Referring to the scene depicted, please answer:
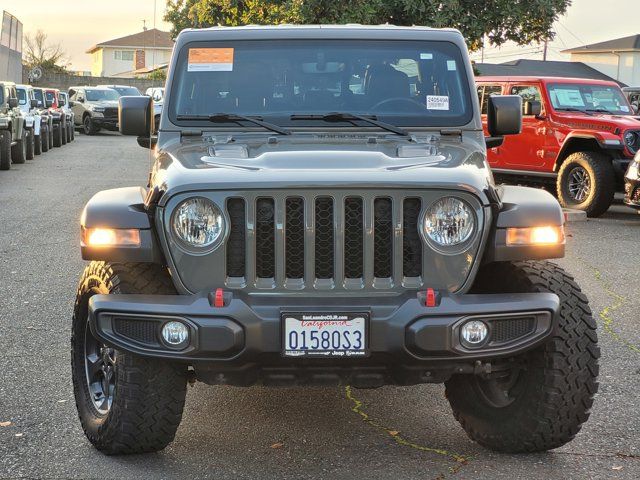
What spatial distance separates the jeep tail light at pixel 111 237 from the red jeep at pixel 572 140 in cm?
1116

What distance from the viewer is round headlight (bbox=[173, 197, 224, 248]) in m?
4.19

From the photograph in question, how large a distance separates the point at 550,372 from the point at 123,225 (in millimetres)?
1770

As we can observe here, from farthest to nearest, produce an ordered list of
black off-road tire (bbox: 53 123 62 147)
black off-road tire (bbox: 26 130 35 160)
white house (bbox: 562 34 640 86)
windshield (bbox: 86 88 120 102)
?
white house (bbox: 562 34 640 86) < windshield (bbox: 86 88 120 102) < black off-road tire (bbox: 53 123 62 147) < black off-road tire (bbox: 26 130 35 160)

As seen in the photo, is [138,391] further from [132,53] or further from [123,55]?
[123,55]

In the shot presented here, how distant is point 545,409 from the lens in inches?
171

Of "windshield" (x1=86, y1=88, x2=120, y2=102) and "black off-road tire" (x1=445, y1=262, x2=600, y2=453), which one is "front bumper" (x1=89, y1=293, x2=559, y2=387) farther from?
"windshield" (x1=86, y1=88, x2=120, y2=102)

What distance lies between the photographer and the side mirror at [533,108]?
51.6ft

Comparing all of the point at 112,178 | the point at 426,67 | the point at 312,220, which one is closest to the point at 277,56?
the point at 426,67

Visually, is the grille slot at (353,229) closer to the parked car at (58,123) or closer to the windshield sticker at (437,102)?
the windshield sticker at (437,102)

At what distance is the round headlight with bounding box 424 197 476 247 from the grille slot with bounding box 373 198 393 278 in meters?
0.14

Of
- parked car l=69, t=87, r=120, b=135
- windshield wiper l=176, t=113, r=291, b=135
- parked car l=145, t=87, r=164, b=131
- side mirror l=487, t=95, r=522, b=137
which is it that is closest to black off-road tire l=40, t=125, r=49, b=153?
parked car l=145, t=87, r=164, b=131

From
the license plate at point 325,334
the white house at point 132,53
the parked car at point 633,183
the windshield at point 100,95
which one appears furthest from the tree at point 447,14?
the white house at point 132,53

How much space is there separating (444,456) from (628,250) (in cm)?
758

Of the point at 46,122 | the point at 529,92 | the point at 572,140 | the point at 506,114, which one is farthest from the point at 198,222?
the point at 46,122
